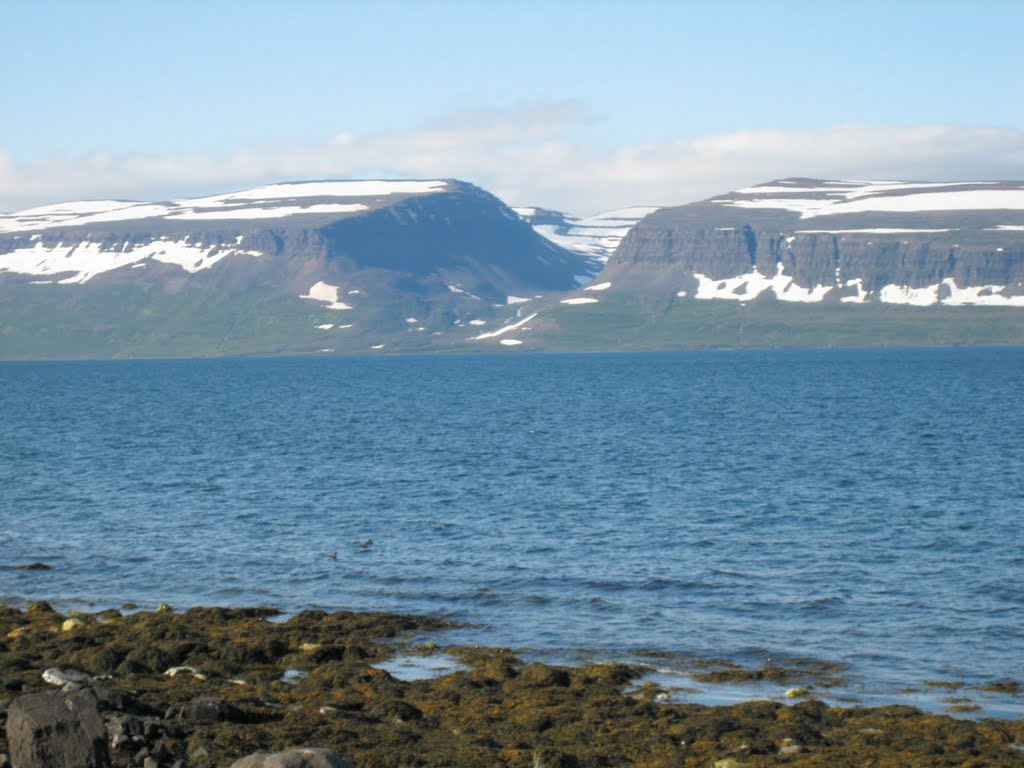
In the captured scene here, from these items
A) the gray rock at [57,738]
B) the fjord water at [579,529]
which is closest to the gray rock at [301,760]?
the gray rock at [57,738]

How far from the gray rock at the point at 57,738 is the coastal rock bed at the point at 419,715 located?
34cm

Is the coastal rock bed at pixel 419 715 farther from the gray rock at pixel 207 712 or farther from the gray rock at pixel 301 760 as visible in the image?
the gray rock at pixel 301 760

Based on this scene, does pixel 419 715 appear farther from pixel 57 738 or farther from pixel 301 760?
pixel 57 738

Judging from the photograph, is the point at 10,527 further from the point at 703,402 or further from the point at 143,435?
the point at 703,402

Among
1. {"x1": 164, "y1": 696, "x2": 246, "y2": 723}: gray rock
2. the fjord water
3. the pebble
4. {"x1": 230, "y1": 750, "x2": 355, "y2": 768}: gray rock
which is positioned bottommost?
the fjord water

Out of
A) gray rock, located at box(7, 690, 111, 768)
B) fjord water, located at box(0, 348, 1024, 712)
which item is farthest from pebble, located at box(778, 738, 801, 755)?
gray rock, located at box(7, 690, 111, 768)

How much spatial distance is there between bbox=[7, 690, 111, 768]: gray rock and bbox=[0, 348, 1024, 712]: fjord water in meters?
13.0

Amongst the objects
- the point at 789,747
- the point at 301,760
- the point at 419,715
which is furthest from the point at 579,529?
the point at 301,760

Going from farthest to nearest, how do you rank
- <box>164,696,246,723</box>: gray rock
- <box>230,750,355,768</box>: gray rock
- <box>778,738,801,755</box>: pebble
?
<box>164,696,246,723</box>: gray rock
<box>778,738,801,755</box>: pebble
<box>230,750,355,768</box>: gray rock

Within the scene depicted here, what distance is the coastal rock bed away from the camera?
20109 millimetres

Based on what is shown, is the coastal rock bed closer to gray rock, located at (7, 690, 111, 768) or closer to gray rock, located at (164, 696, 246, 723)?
gray rock, located at (164, 696, 246, 723)

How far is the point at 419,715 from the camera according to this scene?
2289 centimetres

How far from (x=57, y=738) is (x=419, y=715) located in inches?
270

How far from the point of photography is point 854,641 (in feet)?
96.3
